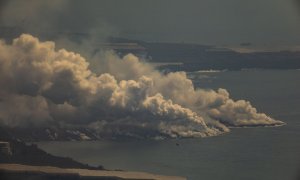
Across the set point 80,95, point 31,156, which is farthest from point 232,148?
point 31,156

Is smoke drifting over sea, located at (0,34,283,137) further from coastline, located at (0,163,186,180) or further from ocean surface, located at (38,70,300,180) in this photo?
coastline, located at (0,163,186,180)

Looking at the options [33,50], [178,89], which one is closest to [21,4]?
[33,50]

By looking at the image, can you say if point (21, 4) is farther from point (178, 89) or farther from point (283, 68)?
point (283, 68)

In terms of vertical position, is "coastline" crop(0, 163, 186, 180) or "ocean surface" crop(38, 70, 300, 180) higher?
"ocean surface" crop(38, 70, 300, 180)

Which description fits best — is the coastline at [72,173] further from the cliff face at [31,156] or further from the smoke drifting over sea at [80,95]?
the smoke drifting over sea at [80,95]

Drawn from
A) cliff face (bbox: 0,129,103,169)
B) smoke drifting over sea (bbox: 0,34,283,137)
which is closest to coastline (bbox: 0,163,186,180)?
cliff face (bbox: 0,129,103,169)

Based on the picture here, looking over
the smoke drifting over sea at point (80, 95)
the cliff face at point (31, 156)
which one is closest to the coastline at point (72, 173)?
the cliff face at point (31, 156)
